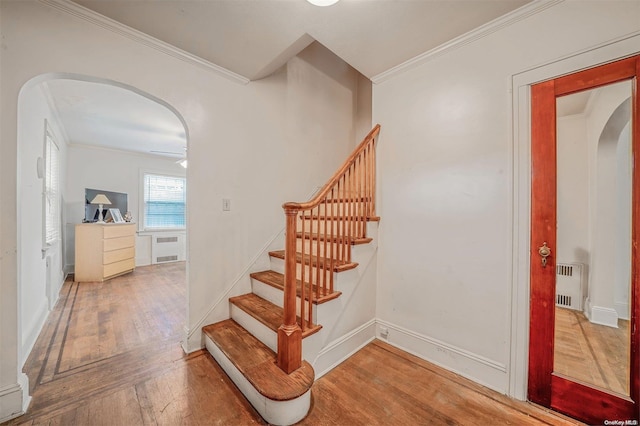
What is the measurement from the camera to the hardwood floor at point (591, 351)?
137 cm

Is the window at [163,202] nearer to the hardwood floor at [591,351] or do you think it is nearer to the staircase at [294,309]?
the staircase at [294,309]

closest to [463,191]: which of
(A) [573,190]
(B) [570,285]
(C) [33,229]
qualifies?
(A) [573,190]

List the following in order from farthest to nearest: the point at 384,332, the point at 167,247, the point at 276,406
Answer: the point at 167,247, the point at 384,332, the point at 276,406

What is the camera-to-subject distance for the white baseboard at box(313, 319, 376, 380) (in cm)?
187

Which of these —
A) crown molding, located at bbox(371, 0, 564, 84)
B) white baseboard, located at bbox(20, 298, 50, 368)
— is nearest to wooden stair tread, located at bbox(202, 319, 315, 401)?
white baseboard, located at bbox(20, 298, 50, 368)

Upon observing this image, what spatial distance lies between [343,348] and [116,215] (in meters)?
5.48

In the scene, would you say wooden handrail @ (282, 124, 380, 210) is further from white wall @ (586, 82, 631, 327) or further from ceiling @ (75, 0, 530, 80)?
white wall @ (586, 82, 631, 327)

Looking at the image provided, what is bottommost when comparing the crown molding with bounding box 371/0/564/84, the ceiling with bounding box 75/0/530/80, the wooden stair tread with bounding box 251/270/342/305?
the wooden stair tread with bounding box 251/270/342/305

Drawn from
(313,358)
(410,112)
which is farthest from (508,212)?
(313,358)

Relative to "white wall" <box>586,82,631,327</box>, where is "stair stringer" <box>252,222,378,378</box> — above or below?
below

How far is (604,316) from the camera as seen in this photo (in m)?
1.47

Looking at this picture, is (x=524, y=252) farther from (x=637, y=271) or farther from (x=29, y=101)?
(x=29, y=101)

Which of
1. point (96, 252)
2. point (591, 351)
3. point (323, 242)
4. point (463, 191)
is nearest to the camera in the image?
point (591, 351)

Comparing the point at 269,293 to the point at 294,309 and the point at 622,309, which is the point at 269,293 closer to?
the point at 294,309
